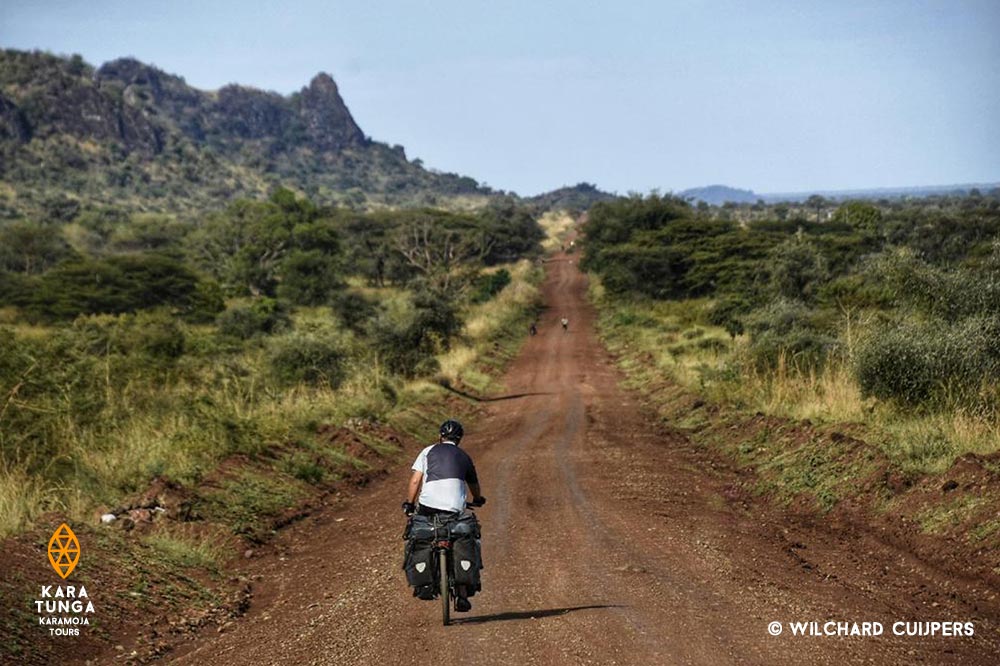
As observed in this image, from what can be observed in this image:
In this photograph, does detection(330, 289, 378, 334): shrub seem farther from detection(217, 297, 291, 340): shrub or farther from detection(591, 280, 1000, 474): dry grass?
detection(591, 280, 1000, 474): dry grass

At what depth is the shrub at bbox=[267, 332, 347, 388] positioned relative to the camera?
23.4 meters

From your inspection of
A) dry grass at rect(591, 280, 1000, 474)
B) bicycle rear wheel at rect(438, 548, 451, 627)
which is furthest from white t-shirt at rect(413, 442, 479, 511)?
dry grass at rect(591, 280, 1000, 474)

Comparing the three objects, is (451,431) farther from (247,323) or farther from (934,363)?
(247,323)

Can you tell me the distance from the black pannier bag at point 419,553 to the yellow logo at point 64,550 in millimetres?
3485

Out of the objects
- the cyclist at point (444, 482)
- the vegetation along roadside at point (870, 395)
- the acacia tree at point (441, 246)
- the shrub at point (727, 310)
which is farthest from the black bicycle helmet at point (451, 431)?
the acacia tree at point (441, 246)

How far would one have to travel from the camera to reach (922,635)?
7629 millimetres

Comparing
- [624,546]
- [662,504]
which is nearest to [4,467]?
[624,546]

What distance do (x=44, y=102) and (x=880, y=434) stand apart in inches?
7299

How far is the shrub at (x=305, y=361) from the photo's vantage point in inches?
923

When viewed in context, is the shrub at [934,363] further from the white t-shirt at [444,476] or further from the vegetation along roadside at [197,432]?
the vegetation along roadside at [197,432]

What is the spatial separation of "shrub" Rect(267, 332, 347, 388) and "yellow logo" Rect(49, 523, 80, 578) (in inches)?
532

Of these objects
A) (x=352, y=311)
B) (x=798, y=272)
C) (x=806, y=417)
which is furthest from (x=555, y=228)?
(x=806, y=417)

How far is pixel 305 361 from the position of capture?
78.2 feet

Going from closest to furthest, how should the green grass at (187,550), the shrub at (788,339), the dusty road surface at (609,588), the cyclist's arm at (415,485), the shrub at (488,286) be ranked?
the dusty road surface at (609,588)
the cyclist's arm at (415,485)
the green grass at (187,550)
the shrub at (788,339)
the shrub at (488,286)
